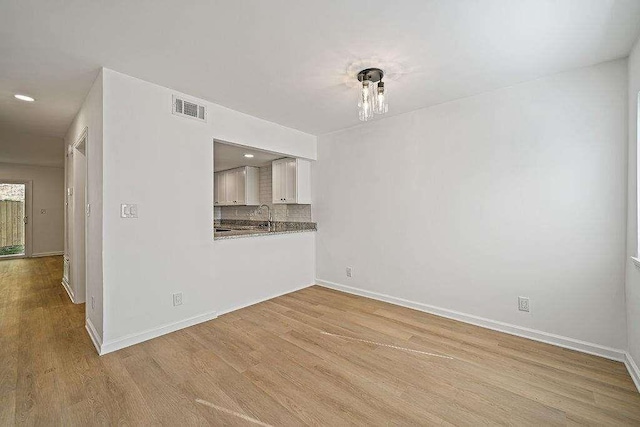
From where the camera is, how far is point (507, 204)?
9.29 feet

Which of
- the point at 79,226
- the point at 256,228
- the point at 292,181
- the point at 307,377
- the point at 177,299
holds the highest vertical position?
the point at 292,181

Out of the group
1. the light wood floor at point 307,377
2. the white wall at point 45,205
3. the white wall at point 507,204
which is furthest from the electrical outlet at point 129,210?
the white wall at point 45,205

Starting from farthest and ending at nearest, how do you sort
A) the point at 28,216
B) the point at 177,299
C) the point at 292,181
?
1. the point at 28,216
2. the point at 292,181
3. the point at 177,299

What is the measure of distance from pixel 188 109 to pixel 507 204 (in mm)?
3490

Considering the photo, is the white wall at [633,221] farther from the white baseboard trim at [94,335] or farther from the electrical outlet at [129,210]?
the white baseboard trim at [94,335]

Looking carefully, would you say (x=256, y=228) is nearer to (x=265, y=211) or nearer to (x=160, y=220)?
(x=265, y=211)

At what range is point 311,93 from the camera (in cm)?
299

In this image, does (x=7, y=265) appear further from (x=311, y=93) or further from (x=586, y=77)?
(x=586, y=77)

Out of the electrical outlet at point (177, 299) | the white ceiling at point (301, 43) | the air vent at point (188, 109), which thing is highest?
the white ceiling at point (301, 43)

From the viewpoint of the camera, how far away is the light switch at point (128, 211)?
8.25ft

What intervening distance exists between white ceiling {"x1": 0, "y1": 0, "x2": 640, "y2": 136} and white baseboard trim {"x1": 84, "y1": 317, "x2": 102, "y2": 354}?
2388 millimetres

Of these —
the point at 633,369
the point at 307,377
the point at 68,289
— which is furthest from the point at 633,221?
the point at 68,289

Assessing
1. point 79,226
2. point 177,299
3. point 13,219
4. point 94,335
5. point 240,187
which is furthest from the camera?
point 13,219

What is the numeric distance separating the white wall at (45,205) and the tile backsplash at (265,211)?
14.8 ft
